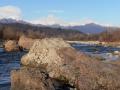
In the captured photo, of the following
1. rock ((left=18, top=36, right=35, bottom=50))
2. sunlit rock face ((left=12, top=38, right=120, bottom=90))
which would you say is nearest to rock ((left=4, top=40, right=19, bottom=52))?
rock ((left=18, top=36, right=35, bottom=50))

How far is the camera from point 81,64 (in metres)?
17.8

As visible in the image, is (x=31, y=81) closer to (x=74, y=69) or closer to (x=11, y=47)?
(x=74, y=69)

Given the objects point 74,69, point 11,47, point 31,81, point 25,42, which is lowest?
point 11,47

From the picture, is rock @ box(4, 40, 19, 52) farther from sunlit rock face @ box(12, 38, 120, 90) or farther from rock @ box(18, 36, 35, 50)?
sunlit rock face @ box(12, 38, 120, 90)

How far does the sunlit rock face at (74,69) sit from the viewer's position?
1694 cm

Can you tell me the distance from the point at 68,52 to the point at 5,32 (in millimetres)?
99341

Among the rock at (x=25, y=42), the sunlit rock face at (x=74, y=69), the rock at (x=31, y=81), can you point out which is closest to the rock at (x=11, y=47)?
the rock at (x=25, y=42)

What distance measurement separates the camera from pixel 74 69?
1755cm

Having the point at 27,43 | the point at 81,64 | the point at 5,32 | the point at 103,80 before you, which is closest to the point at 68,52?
the point at 81,64

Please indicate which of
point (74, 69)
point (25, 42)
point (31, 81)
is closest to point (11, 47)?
point (25, 42)

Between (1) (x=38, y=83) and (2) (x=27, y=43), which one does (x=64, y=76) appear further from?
(2) (x=27, y=43)

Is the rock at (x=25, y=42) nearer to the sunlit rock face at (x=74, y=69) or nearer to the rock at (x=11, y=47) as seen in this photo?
the rock at (x=11, y=47)

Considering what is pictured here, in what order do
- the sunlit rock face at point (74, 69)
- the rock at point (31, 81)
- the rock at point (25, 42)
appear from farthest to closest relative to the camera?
the rock at point (25, 42) → the sunlit rock face at point (74, 69) → the rock at point (31, 81)

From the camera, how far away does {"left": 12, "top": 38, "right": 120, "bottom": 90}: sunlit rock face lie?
16.9 metres
